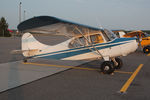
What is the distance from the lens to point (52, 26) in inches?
223

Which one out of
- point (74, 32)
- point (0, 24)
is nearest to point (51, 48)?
point (74, 32)

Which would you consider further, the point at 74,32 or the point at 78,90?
the point at 74,32

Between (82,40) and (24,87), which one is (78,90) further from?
(82,40)

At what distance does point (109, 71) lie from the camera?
236 inches

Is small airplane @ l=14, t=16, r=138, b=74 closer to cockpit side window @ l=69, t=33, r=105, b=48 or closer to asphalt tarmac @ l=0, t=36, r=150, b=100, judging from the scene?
cockpit side window @ l=69, t=33, r=105, b=48

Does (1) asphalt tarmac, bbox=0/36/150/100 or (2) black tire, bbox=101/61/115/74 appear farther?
(2) black tire, bbox=101/61/115/74

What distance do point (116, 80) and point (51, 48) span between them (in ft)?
11.6

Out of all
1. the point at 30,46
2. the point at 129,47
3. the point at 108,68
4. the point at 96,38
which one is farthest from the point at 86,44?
the point at 30,46

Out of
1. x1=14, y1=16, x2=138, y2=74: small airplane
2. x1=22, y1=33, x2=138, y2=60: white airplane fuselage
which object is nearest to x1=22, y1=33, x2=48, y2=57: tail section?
x1=22, y1=33, x2=138, y2=60: white airplane fuselage

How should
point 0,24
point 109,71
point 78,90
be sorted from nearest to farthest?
point 78,90, point 109,71, point 0,24

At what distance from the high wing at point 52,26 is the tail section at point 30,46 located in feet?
6.11

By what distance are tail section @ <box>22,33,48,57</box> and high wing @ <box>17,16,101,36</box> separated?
6.11 feet

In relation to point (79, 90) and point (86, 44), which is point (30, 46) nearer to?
point (86, 44)

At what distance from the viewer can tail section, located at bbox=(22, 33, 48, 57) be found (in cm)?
795
